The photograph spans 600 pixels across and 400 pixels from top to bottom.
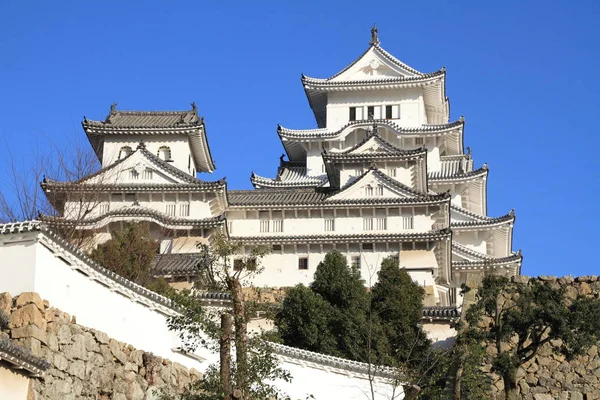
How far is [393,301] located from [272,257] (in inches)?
392

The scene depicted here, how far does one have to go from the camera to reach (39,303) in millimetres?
16594

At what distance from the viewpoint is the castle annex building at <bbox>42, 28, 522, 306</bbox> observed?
1491 inches

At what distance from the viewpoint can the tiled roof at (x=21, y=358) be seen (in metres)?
15.0

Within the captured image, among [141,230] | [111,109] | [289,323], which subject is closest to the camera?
[289,323]

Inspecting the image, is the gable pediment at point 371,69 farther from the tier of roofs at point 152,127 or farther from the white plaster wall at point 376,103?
the tier of roofs at point 152,127

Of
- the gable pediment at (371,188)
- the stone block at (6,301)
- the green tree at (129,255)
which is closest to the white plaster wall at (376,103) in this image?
the gable pediment at (371,188)

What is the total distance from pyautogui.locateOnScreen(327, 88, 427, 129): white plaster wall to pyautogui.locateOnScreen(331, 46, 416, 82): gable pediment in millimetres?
807

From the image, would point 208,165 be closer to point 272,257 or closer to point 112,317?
point 272,257

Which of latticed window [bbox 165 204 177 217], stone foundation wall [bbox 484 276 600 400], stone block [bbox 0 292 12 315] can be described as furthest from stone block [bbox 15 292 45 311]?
latticed window [bbox 165 204 177 217]

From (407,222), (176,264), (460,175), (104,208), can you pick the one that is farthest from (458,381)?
(460,175)

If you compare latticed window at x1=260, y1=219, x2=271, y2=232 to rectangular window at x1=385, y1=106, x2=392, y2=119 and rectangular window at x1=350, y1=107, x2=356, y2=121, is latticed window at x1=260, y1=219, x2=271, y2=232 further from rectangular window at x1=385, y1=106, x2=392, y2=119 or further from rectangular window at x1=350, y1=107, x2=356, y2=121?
rectangular window at x1=385, y1=106, x2=392, y2=119

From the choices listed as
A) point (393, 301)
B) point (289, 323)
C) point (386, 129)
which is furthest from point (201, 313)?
point (386, 129)

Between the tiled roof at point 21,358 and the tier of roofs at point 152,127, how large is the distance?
1069 inches

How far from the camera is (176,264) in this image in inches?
1387
